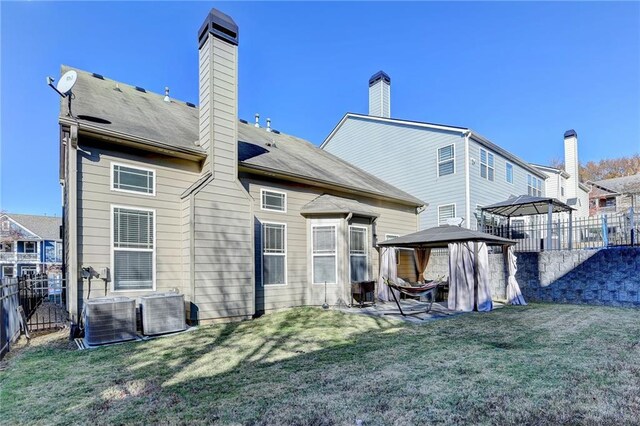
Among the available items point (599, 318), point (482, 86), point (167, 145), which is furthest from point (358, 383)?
point (482, 86)

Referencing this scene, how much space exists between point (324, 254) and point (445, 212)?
642 cm

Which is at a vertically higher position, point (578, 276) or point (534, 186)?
point (534, 186)

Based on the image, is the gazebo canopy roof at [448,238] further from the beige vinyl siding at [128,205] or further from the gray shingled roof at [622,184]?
the gray shingled roof at [622,184]

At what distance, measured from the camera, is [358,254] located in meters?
8.95

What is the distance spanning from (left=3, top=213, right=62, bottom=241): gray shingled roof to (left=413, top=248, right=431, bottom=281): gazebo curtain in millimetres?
28362

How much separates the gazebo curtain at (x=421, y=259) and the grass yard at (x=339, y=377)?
5582mm

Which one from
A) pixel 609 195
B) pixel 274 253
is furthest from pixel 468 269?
pixel 609 195

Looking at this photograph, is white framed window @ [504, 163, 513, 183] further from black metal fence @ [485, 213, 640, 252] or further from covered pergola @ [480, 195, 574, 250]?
black metal fence @ [485, 213, 640, 252]

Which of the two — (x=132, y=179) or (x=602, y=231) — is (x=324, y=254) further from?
(x=602, y=231)

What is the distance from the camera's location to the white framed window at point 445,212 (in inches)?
497

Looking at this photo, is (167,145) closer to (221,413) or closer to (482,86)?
(221,413)

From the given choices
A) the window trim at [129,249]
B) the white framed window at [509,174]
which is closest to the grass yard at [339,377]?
the window trim at [129,249]

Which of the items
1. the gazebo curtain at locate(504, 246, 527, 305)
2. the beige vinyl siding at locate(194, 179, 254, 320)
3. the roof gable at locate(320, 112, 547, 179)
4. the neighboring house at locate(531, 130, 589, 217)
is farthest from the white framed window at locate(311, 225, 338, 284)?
the neighboring house at locate(531, 130, 589, 217)

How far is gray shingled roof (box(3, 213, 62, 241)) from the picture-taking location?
27938mm
